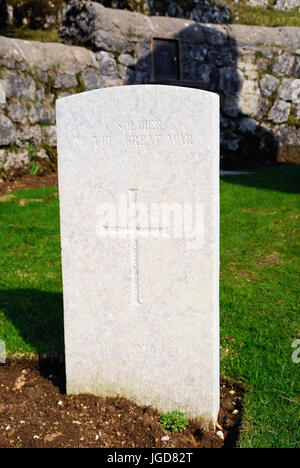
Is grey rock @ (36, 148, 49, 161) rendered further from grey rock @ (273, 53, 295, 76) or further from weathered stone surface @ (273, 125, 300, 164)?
grey rock @ (273, 53, 295, 76)

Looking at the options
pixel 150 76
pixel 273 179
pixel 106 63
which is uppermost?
pixel 106 63

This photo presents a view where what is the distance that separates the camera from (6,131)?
7.15 meters

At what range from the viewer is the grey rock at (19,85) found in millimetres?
7172

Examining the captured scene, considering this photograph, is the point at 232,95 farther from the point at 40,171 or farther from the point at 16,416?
the point at 16,416

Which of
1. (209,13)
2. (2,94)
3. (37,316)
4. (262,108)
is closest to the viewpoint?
(37,316)

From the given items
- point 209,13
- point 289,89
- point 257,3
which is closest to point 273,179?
point 289,89

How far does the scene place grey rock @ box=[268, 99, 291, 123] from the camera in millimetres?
10422

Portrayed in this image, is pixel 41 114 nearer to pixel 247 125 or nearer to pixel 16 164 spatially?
pixel 16 164

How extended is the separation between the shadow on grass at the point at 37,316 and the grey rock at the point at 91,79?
545 centimetres

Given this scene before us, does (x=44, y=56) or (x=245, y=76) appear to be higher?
(x=44, y=56)

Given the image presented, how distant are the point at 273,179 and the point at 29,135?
13.5 feet

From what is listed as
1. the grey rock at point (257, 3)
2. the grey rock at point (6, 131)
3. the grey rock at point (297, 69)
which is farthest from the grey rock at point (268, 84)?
the grey rock at point (6, 131)
